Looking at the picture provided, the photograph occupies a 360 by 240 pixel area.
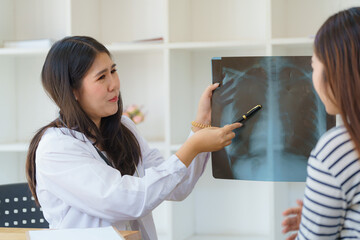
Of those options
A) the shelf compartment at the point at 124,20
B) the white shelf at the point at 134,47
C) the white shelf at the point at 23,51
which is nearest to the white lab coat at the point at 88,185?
the white shelf at the point at 134,47

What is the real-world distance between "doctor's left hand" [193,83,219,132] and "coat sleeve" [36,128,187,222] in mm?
260

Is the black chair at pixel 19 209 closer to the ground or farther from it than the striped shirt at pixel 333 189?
closer to the ground

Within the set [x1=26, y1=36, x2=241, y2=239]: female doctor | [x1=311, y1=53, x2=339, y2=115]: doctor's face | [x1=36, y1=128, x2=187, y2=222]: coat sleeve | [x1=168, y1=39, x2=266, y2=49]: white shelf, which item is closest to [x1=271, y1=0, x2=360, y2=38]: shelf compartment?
[x1=168, y1=39, x2=266, y2=49]: white shelf

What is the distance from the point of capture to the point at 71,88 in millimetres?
1719

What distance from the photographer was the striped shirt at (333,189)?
99cm

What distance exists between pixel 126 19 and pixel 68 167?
4.98 ft

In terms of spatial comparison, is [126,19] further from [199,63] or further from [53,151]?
[53,151]

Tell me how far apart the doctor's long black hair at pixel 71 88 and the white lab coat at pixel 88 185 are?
0.05 metres

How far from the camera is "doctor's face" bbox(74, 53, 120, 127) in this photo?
1721 millimetres

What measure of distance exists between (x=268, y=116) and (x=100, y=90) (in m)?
0.58

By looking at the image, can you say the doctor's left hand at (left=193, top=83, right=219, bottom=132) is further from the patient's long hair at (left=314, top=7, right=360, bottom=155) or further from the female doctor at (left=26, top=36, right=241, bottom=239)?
the patient's long hair at (left=314, top=7, right=360, bottom=155)

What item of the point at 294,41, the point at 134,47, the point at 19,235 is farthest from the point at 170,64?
the point at 19,235

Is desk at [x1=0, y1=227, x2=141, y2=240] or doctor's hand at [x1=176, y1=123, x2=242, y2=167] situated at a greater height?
doctor's hand at [x1=176, y1=123, x2=242, y2=167]

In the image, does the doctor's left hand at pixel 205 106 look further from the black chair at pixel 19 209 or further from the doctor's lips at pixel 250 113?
the black chair at pixel 19 209
